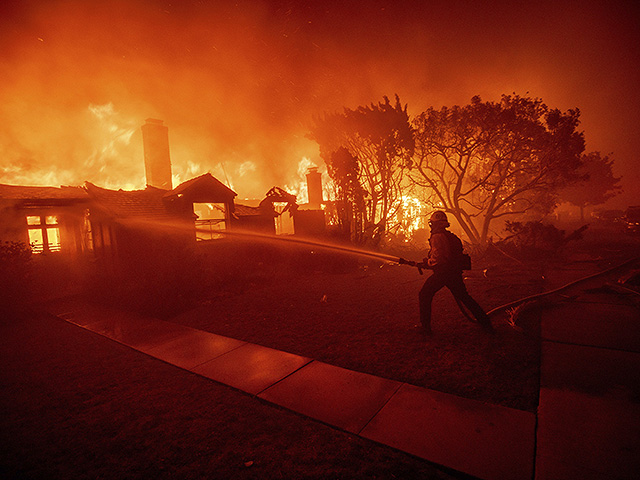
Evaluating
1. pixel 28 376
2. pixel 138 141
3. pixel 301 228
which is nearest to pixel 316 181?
pixel 301 228

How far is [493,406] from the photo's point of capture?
351 cm

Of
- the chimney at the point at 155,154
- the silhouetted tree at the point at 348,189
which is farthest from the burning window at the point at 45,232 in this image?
the silhouetted tree at the point at 348,189

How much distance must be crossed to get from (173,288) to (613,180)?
58.7m

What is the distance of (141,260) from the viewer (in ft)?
34.0

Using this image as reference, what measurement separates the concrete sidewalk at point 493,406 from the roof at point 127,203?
27.7 feet

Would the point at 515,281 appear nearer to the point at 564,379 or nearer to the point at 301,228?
the point at 564,379

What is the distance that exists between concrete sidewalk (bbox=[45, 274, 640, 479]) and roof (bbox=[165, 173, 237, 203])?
9513 mm

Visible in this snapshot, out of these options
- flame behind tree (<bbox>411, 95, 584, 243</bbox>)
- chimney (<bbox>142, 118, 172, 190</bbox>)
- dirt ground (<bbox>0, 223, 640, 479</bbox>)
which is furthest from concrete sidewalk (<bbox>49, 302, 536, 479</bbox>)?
chimney (<bbox>142, 118, 172, 190</bbox>)

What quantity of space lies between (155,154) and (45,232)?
9.38m

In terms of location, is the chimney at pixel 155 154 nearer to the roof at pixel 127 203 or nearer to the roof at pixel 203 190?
the roof at pixel 127 203

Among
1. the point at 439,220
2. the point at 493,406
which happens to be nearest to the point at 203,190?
the point at 439,220

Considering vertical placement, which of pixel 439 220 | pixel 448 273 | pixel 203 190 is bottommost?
pixel 448 273

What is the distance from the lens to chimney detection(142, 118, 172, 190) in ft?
73.6

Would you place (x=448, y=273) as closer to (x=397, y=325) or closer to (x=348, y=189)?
(x=397, y=325)
